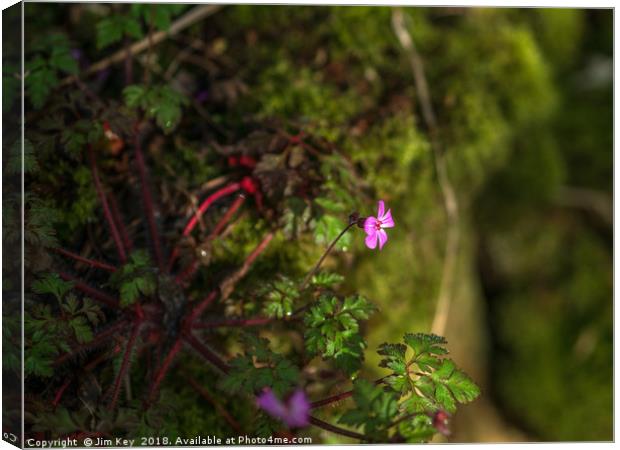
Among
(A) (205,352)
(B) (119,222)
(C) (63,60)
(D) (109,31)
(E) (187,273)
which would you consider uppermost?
(D) (109,31)

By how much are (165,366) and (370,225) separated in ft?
2.14

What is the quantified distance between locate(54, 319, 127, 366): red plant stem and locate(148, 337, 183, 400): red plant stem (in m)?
0.15

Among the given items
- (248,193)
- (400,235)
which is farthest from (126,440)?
(400,235)

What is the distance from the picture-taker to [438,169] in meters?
2.56

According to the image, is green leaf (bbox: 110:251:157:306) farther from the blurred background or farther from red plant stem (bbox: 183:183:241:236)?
the blurred background


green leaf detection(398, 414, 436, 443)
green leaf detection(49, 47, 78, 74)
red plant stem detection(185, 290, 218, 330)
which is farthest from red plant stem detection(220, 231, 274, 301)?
green leaf detection(49, 47, 78, 74)

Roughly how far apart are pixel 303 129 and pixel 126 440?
987 mm

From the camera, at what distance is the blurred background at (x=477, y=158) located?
7.69 feet

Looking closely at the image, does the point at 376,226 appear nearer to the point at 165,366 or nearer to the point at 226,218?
the point at 226,218

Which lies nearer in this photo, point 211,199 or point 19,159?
point 19,159

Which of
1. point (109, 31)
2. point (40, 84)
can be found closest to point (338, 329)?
point (40, 84)

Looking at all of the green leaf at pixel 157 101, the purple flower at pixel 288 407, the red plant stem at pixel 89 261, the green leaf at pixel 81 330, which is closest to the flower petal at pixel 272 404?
the purple flower at pixel 288 407

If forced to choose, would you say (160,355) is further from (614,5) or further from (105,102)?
(614,5)

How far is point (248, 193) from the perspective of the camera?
1.93 metres
